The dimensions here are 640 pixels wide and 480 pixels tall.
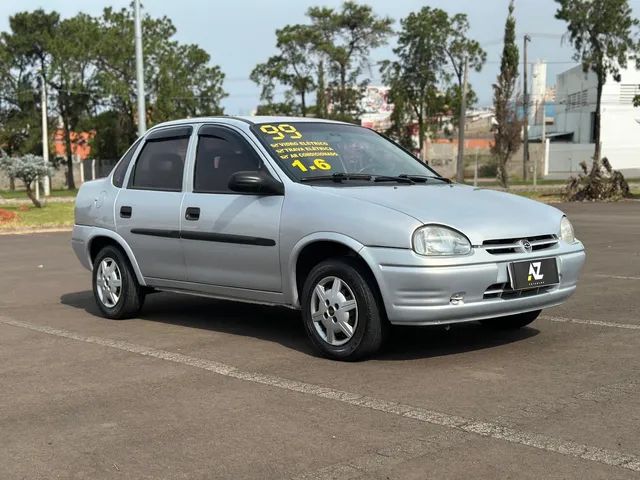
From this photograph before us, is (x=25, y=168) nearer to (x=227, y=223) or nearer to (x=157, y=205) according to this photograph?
(x=157, y=205)

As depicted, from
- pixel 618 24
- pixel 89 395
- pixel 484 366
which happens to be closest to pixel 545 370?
pixel 484 366

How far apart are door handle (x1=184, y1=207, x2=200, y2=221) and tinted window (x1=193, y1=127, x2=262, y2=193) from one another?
17 cm

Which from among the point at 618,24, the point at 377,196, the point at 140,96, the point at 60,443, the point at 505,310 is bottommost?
the point at 60,443

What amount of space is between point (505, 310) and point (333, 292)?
1.16m

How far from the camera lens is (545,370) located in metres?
5.54

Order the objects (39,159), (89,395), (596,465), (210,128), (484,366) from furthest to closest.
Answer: (39,159), (210,128), (484,366), (89,395), (596,465)

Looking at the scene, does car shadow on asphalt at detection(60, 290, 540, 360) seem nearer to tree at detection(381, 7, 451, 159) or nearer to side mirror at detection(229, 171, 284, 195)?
side mirror at detection(229, 171, 284, 195)

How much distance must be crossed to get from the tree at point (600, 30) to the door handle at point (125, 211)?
37918 millimetres

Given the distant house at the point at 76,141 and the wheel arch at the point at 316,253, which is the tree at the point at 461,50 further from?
the wheel arch at the point at 316,253

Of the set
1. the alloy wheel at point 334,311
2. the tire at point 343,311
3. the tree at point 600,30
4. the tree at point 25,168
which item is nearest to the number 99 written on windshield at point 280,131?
the tire at point 343,311

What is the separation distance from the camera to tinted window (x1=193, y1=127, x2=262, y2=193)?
22.4 ft

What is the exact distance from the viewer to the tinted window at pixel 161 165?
740cm

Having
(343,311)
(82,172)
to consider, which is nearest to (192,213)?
(343,311)

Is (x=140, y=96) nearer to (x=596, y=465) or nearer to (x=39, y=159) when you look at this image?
(x=39, y=159)
